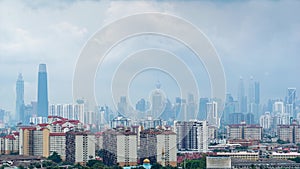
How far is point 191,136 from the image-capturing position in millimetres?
21359

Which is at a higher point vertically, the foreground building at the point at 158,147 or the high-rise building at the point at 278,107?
the high-rise building at the point at 278,107

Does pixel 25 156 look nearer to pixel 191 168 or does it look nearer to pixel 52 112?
pixel 191 168

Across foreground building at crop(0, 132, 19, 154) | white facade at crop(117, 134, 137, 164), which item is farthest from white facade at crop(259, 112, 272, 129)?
white facade at crop(117, 134, 137, 164)

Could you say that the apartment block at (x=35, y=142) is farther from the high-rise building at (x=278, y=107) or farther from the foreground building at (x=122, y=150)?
the high-rise building at (x=278, y=107)

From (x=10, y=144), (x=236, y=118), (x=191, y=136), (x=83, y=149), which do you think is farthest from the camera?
(x=236, y=118)

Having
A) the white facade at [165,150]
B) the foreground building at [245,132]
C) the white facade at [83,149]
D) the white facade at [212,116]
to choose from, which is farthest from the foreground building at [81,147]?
the foreground building at [245,132]

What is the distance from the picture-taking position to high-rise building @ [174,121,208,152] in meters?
20.8

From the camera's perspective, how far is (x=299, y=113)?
3900cm

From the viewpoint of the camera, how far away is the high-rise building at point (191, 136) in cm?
2081

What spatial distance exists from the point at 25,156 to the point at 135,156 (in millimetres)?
3289

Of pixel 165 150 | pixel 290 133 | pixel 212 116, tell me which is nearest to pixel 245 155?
pixel 165 150

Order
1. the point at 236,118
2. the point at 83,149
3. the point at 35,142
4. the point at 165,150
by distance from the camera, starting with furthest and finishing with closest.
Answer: the point at 236,118 → the point at 35,142 → the point at 83,149 → the point at 165,150

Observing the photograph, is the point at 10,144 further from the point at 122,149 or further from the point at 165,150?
the point at 165,150

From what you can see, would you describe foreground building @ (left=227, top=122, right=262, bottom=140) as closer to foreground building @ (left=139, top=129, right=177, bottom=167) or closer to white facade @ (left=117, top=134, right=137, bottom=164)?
foreground building @ (left=139, top=129, right=177, bottom=167)
